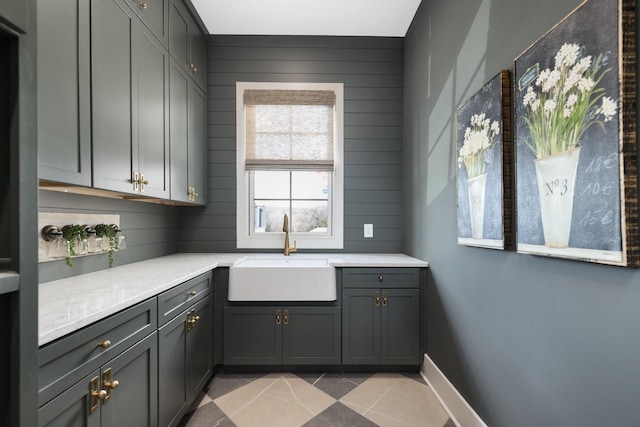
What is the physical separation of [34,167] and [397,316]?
222 centimetres

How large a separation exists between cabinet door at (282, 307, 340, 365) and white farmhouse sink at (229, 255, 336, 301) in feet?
0.39

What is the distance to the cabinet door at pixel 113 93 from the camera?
1.36 meters

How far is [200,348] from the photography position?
198 centimetres

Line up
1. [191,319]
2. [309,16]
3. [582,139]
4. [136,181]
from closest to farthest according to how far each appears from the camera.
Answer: [582,139]
[136,181]
[191,319]
[309,16]

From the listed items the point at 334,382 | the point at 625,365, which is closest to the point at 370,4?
the point at 625,365

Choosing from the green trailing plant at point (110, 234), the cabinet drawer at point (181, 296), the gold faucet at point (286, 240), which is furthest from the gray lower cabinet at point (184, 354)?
the gold faucet at point (286, 240)

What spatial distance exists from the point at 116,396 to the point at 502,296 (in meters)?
1.64

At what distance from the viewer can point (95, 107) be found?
1.35 metres

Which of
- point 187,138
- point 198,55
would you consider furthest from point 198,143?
point 198,55

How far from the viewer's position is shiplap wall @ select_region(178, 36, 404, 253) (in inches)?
112

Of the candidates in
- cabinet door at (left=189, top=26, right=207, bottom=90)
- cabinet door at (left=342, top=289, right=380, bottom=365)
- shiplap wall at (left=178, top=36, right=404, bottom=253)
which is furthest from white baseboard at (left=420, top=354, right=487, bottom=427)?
cabinet door at (left=189, top=26, right=207, bottom=90)

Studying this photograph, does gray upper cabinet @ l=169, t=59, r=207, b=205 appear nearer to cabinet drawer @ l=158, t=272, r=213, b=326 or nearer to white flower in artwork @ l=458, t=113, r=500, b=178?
cabinet drawer @ l=158, t=272, r=213, b=326

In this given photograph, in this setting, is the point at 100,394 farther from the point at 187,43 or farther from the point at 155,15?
the point at 187,43

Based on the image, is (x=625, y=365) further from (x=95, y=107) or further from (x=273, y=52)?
(x=273, y=52)
